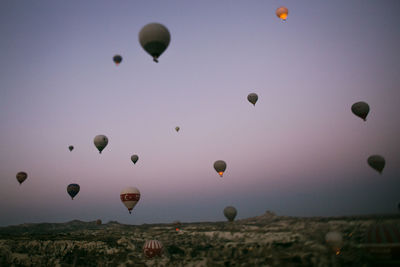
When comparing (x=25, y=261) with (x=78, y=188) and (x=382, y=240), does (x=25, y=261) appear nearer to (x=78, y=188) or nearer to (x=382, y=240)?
(x=78, y=188)

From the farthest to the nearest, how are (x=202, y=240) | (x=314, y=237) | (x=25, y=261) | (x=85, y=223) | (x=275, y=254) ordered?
(x=85, y=223) < (x=202, y=240) < (x=25, y=261) < (x=314, y=237) < (x=275, y=254)

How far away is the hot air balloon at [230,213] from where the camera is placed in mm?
34500

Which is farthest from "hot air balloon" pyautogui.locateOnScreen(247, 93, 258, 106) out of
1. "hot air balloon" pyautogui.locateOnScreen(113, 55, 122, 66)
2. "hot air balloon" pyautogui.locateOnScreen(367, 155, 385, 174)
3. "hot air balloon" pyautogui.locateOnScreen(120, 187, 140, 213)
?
"hot air balloon" pyautogui.locateOnScreen(120, 187, 140, 213)

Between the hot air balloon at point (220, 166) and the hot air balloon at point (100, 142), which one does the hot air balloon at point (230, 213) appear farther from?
the hot air balloon at point (100, 142)

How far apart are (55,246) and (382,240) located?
41.2 meters

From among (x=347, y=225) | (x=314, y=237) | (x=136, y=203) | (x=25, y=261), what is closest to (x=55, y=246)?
(x=25, y=261)

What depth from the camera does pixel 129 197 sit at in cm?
3466

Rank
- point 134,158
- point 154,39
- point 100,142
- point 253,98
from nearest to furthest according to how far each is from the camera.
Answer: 1. point 154,39
2. point 100,142
3. point 253,98
4. point 134,158

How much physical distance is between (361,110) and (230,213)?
80.2 feet

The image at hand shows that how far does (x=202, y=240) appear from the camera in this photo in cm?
3578

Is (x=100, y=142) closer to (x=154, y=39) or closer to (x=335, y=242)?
(x=154, y=39)

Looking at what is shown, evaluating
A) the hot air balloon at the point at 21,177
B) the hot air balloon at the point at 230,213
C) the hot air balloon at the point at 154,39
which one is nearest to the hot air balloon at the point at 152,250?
the hot air balloon at the point at 230,213

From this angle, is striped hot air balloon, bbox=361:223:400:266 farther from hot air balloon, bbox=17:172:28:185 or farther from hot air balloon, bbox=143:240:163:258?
hot air balloon, bbox=17:172:28:185

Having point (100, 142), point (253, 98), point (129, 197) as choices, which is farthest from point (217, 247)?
point (253, 98)
